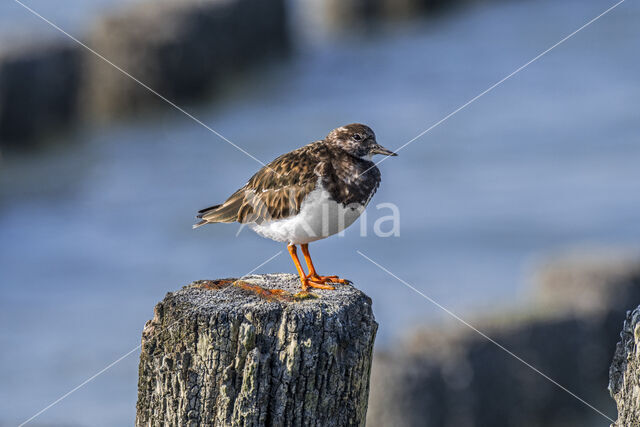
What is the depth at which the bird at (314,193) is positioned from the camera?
442cm

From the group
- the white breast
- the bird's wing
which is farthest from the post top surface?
the bird's wing

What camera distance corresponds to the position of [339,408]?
381cm

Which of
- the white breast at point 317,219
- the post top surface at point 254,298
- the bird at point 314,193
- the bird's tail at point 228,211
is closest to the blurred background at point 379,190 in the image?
the bird's tail at point 228,211

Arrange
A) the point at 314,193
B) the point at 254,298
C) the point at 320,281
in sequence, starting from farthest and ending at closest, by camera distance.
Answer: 1. the point at 314,193
2. the point at 320,281
3. the point at 254,298

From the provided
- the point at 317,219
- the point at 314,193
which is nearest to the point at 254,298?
the point at 317,219

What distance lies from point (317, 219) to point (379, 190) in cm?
1110

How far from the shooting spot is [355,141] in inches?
184

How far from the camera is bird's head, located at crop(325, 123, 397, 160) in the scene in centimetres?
466

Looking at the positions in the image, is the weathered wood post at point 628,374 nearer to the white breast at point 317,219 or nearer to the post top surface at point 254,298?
the post top surface at point 254,298

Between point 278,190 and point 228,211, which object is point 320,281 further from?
point 228,211

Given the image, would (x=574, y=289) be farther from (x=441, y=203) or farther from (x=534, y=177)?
(x=534, y=177)

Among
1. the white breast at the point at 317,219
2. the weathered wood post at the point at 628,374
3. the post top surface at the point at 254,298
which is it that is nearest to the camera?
the weathered wood post at the point at 628,374

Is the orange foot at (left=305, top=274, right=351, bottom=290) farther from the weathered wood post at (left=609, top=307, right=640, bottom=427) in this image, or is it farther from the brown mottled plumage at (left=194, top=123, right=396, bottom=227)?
the weathered wood post at (left=609, top=307, right=640, bottom=427)

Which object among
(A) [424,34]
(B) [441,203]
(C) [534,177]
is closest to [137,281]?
(B) [441,203]
